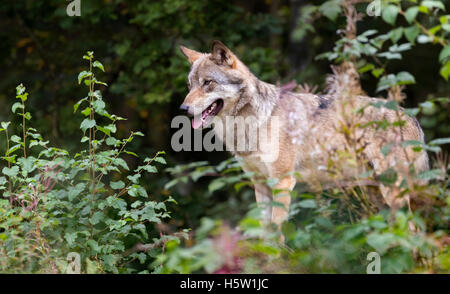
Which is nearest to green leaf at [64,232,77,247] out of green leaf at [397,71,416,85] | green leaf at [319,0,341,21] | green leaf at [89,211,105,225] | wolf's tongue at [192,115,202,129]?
green leaf at [89,211,105,225]

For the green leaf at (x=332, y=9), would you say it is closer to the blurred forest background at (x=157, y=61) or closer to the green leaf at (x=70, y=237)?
the green leaf at (x=70, y=237)

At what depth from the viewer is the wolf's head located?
5.29 metres

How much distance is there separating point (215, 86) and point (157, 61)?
521 centimetres

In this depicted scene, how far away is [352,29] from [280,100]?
1.81 meters

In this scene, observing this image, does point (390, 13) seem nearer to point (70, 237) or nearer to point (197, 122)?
point (197, 122)

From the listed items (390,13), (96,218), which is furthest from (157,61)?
(390,13)

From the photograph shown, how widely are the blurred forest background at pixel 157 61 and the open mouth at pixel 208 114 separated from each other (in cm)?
370

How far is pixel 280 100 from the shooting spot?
5.47 metres

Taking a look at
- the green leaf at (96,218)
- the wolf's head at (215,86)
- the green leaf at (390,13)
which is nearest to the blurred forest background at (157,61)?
the wolf's head at (215,86)

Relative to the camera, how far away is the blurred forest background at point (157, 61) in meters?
9.56

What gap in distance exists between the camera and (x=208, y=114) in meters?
5.34

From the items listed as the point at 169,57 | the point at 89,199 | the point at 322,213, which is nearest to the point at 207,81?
the point at 89,199

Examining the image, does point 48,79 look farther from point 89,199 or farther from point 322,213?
point 322,213

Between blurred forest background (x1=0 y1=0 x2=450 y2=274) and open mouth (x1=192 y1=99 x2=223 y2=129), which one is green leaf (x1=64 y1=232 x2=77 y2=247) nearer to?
open mouth (x1=192 y1=99 x2=223 y2=129)
